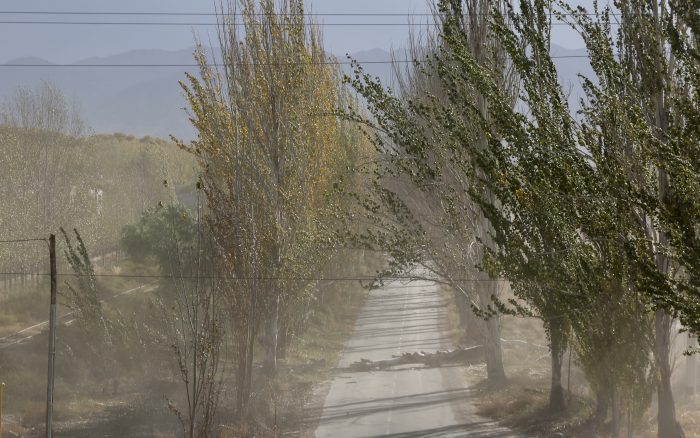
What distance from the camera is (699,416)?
25062mm

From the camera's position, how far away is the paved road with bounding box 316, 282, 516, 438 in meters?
22.2

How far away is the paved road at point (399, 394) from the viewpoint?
22188 millimetres

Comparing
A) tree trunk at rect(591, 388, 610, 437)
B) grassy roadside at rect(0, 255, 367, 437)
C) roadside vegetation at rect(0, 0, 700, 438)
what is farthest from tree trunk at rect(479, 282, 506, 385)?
tree trunk at rect(591, 388, 610, 437)

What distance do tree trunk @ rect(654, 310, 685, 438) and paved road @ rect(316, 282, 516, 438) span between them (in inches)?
177

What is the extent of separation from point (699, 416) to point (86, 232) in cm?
3626

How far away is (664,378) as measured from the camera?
1748 cm

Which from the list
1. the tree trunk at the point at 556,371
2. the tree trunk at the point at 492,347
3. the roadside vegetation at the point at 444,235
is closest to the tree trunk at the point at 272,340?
the roadside vegetation at the point at 444,235

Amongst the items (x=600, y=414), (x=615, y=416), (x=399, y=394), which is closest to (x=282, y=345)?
(x=399, y=394)

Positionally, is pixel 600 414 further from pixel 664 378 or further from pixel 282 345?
pixel 282 345

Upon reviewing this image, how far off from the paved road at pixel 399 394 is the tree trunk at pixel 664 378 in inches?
177

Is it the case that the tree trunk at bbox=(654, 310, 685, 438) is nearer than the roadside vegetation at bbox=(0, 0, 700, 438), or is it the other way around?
the roadside vegetation at bbox=(0, 0, 700, 438)

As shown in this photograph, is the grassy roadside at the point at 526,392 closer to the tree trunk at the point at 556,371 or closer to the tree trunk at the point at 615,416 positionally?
the tree trunk at the point at 556,371

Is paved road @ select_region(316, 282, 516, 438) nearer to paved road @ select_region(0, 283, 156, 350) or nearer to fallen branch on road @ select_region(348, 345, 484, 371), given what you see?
fallen branch on road @ select_region(348, 345, 484, 371)

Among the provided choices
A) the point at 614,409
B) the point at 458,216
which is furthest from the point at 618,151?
the point at 458,216
